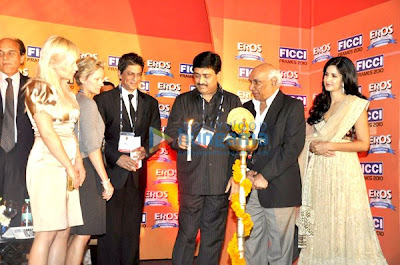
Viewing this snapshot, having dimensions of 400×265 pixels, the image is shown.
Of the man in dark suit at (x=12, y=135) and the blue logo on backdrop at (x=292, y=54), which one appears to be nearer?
the man in dark suit at (x=12, y=135)

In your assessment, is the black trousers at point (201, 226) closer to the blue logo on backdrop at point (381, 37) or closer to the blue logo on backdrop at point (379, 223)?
the blue logo on backdrop at point (379, 223)

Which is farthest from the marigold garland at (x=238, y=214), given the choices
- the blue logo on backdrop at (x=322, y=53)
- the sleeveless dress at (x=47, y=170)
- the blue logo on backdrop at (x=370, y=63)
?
the blue logo on backdrop at (x=322, y=53)

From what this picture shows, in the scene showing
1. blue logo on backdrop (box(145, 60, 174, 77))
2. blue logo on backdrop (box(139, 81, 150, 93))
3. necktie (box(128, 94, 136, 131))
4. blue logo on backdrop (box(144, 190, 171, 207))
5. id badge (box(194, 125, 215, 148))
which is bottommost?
blue logo on backdrop (box(144, 190, 171, 207))

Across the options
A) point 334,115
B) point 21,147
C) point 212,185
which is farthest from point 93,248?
point 334,115

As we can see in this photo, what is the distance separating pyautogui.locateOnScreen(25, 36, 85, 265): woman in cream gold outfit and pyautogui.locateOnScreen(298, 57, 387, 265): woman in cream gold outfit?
1.98 m

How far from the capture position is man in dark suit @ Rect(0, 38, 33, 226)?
13.3ft

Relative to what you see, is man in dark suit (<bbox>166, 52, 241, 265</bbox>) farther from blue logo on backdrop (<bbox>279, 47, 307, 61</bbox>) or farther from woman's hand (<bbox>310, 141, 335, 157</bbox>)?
blue logo on backdrop (<bbox>279, 47, 307, 61</bbox>)

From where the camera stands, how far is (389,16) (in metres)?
5.02

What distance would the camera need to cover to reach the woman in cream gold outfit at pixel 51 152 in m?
2.86

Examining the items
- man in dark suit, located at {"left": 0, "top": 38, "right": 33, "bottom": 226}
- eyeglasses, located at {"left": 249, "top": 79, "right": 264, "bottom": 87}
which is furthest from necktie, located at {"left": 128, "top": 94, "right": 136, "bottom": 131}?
eyeglasses, located at {"left": 249, "top": 79, "right": 264, "bottom": 87}

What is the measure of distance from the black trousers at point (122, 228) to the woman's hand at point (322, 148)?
61.3 inches

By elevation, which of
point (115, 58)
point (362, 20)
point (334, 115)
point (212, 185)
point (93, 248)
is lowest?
point (93, 248)

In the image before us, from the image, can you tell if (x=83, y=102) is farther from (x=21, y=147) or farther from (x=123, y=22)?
(x=123, y=22)

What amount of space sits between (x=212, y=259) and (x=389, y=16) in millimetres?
3176
